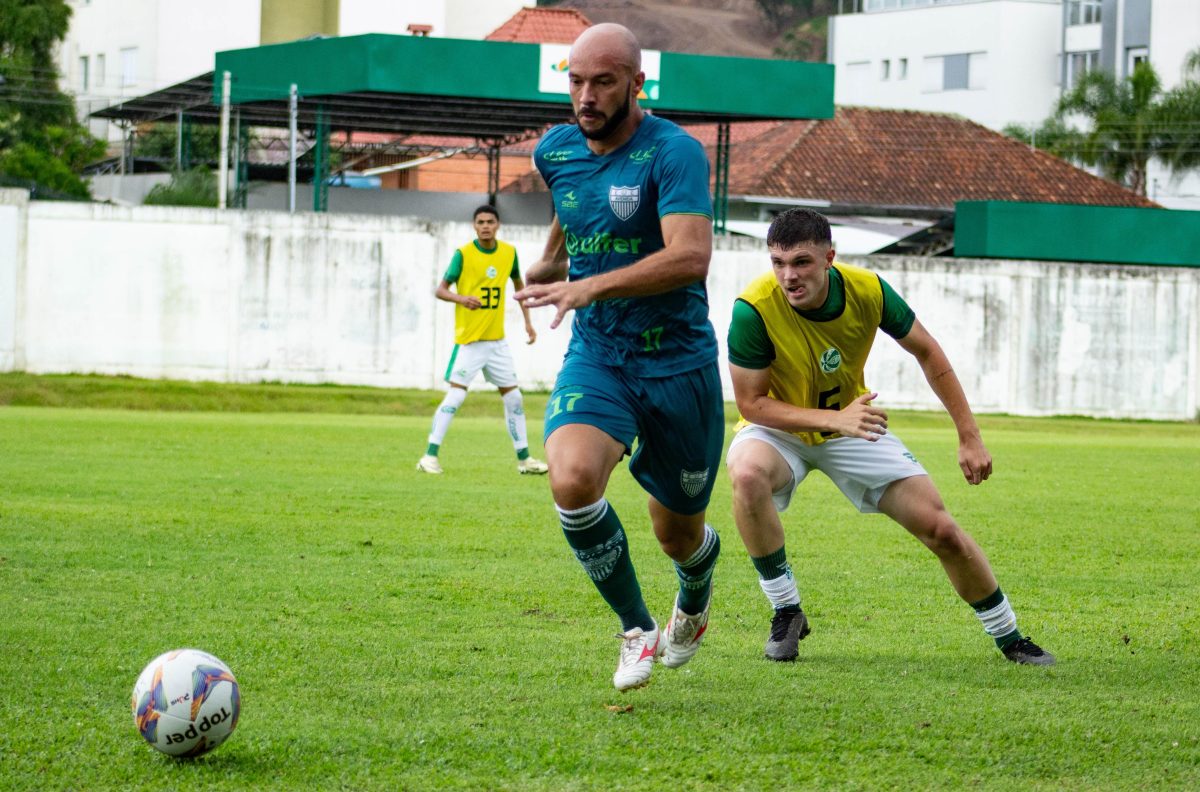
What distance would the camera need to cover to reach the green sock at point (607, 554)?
5801 millimetres

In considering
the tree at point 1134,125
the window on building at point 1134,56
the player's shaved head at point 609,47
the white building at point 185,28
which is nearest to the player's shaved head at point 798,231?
the player's shaved head at point 609,47

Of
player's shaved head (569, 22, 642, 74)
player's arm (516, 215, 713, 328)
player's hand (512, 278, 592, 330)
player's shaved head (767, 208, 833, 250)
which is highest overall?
player's shaved head (569, 22, 642, 74)

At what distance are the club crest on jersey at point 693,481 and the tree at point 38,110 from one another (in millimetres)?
37363

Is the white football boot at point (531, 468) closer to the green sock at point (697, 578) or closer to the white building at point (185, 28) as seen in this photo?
the green sock at point (697, 578)

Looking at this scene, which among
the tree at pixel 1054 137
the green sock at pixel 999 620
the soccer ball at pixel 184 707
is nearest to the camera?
the soccer ball at pixel 184 707

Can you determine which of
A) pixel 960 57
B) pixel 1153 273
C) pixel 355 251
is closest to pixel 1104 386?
pixel 1153 273

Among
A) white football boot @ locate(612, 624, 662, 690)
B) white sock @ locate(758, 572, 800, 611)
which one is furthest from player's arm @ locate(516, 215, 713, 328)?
white sock @ locate(758, 572, 800, 611)

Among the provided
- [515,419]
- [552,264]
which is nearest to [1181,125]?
[515,419]

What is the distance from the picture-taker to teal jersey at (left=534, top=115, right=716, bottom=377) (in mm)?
5863

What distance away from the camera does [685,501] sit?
20.0 feet

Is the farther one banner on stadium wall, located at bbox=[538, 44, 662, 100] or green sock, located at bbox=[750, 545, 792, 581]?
banner on stadium wall, located at bbox=[538, 44, 662, 100]

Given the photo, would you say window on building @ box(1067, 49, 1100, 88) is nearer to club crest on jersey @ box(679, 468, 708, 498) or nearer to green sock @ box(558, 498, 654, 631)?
club crest on jersey @ box(679, 468, 708, 498)

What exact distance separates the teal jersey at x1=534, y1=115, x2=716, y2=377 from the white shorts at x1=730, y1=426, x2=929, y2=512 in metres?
1.12

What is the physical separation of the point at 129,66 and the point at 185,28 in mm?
3784
